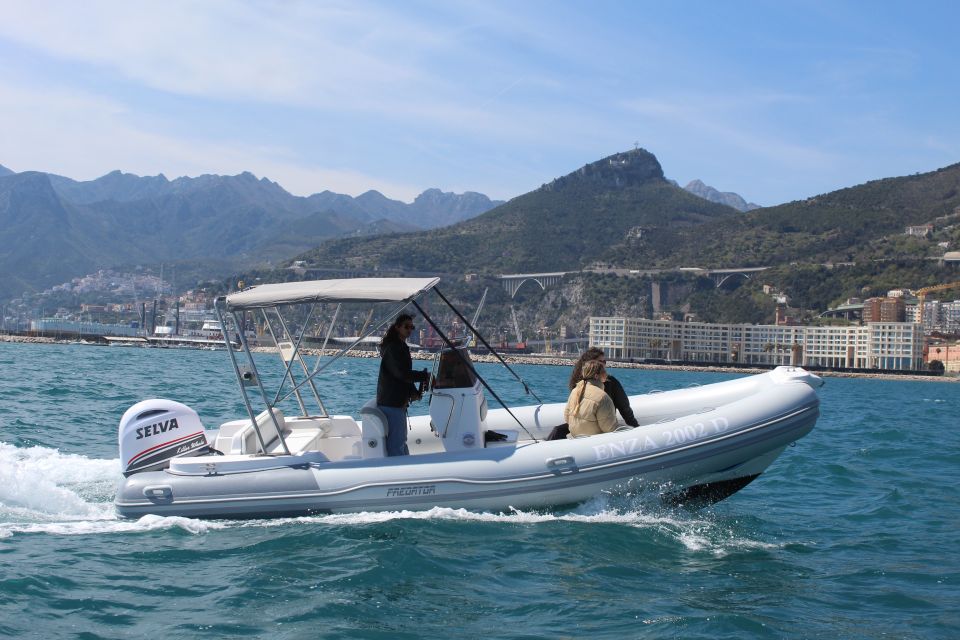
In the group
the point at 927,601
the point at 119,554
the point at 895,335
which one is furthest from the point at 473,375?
the point at 895,335

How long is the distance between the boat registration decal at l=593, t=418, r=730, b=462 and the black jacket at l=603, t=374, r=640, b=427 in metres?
0.60

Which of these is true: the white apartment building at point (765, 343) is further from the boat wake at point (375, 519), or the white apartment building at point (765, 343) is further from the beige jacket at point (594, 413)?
the boat wake at point (375, 519)

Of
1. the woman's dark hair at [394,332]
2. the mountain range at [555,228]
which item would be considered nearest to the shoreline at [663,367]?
the mountain range at [555,228]

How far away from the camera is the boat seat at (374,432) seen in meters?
8.25

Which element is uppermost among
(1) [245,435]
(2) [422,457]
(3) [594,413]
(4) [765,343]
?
(3) [594,413]

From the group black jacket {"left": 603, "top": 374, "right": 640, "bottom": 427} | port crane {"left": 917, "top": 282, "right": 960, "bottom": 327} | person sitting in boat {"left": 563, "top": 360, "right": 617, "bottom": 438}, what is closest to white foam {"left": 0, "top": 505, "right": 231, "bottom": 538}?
person sitting in boat {"left": 563, "top": 360, "right": 617, "bottom": 438}

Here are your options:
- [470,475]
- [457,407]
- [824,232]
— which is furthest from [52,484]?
[824,232]

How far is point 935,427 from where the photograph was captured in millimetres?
21172

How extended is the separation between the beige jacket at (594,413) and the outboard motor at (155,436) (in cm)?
327

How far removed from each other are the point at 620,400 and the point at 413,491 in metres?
2.09

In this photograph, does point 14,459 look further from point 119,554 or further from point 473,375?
point 473,375

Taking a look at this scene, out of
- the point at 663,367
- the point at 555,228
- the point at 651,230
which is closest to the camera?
the point at 663,367

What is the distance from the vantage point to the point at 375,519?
7797 millimetres

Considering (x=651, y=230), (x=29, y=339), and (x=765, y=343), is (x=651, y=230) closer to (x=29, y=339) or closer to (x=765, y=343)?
(x=765, y=343)
